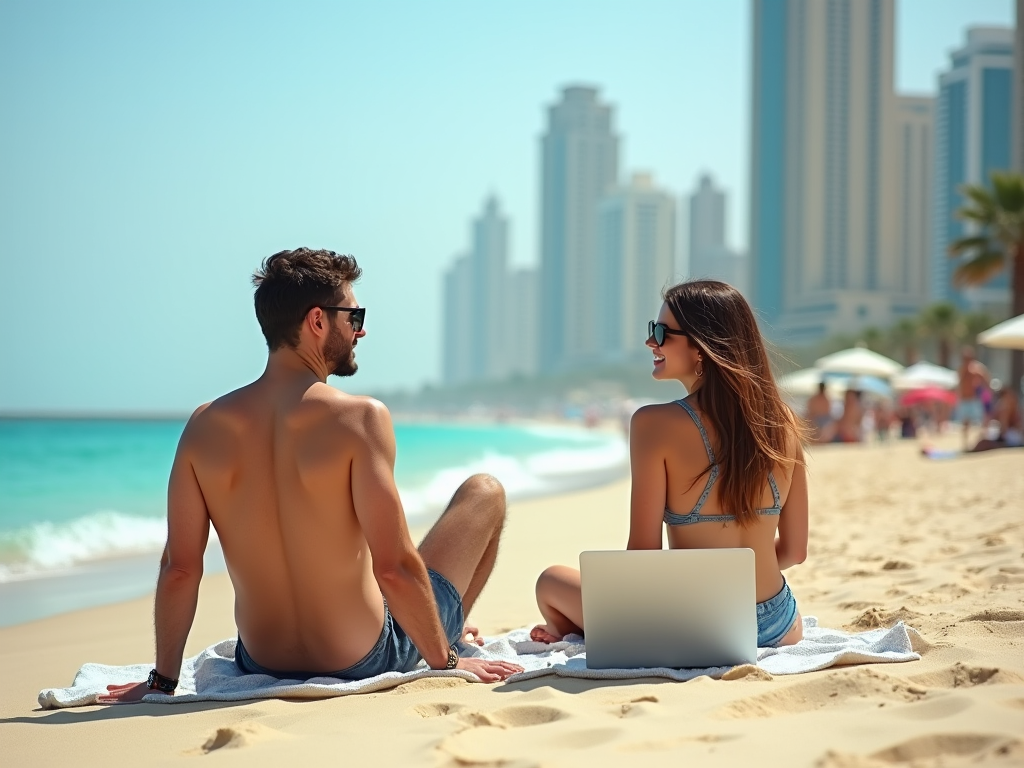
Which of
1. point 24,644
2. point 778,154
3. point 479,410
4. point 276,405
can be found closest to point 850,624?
point 276,405

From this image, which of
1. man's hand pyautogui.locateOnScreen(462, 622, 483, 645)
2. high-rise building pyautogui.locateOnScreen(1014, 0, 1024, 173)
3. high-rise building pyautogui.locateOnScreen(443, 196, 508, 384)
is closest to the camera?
man's hand pyautogui.locateOnScreen(462, 622, 483, 645)

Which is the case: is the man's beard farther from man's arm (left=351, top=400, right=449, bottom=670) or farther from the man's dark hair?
man's arm (left=351, top=400, right=449, bottom=670)

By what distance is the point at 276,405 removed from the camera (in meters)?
2.63

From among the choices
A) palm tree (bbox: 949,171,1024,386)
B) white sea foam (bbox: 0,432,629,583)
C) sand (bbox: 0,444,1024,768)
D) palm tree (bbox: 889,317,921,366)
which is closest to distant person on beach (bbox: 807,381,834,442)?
white sea foam (bbox: 0,432,629,583)

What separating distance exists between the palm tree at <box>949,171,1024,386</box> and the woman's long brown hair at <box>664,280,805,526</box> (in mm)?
20721

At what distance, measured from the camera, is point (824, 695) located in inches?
89.0

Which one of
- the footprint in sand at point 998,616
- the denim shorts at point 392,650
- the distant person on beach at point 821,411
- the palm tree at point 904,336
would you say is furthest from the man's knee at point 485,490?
the palm tree at point 904,336

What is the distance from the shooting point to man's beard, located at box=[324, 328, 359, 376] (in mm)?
2688

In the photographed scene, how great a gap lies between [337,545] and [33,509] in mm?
11418

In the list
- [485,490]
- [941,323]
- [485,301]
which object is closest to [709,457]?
[485,490]

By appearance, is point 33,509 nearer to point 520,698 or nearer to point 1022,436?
point 520,698

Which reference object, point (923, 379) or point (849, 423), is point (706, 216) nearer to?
point (923, 379)

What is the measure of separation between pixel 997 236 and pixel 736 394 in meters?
22.4

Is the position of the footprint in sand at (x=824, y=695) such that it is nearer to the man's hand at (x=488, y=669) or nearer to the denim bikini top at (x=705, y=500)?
the denim bikini top at (x=705, y=500)
